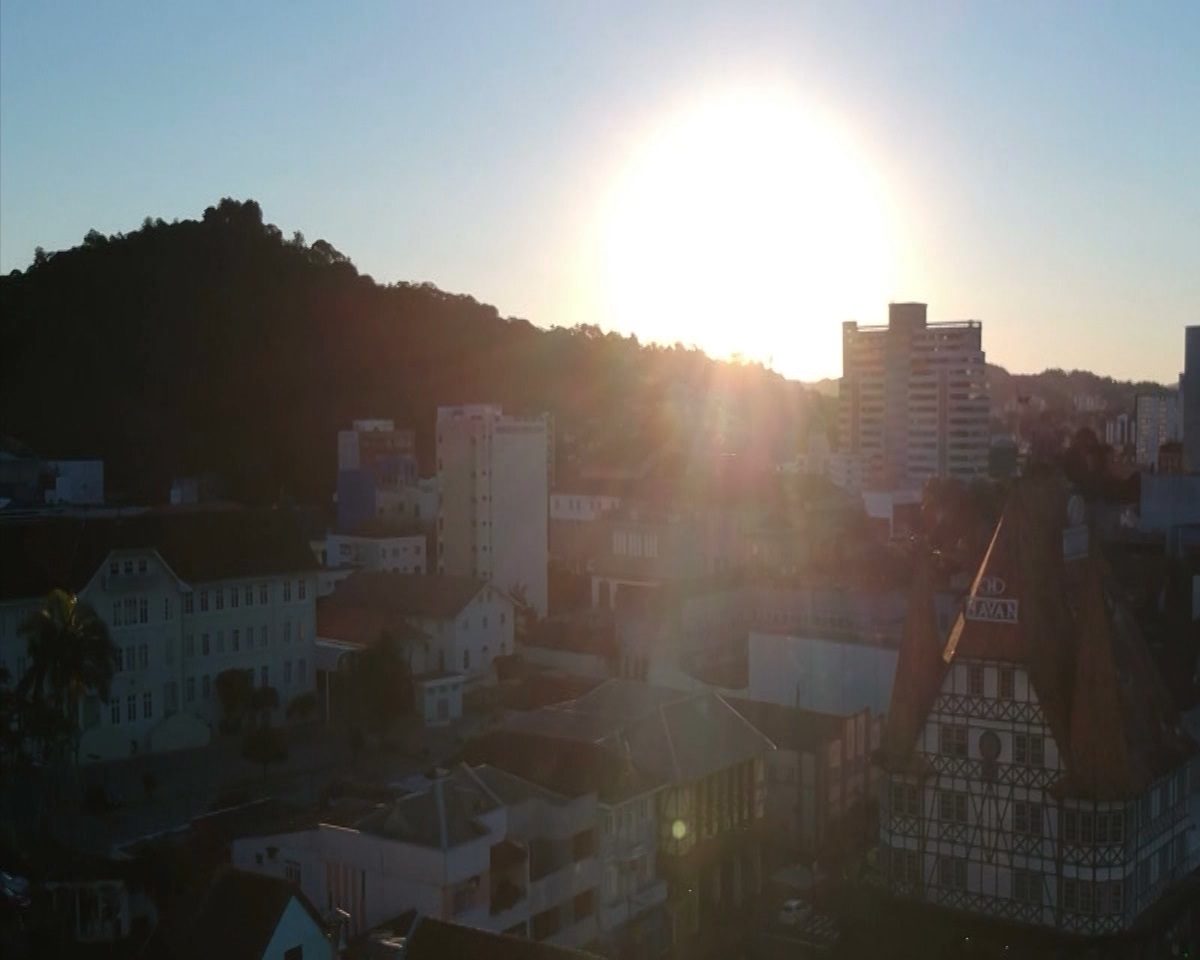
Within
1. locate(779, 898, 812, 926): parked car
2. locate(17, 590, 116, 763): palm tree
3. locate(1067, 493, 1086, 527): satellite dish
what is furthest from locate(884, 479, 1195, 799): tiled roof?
locate(17, 590, 116, 763): palm tree

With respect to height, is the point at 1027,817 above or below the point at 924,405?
below

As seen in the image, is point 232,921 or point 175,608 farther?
point 175,608

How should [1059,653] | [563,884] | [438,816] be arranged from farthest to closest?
[1059,653] < [563,884] < [438,816]

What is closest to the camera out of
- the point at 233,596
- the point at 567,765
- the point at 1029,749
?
the point at 567,765

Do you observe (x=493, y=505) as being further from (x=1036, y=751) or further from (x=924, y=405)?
(x=924, y=405)

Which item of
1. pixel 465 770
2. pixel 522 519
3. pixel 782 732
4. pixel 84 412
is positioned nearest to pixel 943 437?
pixel 522 519

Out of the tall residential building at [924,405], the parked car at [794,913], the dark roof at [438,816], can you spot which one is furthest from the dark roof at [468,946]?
the tall residential building at [924,405]

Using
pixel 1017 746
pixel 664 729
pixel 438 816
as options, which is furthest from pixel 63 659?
pixel 1017 746

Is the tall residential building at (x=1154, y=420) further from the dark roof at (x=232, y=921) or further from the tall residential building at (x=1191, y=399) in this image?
the dark roof at (x=232, y=921)
